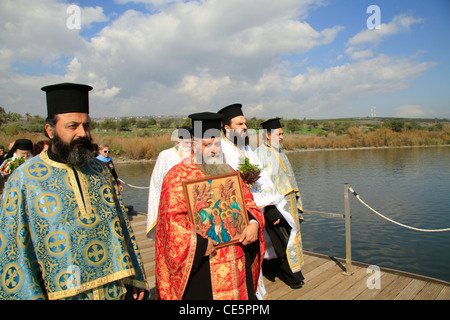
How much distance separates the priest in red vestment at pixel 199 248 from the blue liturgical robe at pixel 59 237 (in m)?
0.39

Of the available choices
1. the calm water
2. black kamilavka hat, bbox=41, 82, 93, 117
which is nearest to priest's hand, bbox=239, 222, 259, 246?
black kamilavka hat, bbox=41, 82, 93, 117

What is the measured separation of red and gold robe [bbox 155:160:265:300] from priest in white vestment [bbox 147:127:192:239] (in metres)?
1.44

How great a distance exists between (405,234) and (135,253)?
436 inches

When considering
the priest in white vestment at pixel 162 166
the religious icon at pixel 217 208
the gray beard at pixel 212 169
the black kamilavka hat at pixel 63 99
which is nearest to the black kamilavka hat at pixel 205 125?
the gray beard at pixel 212 169

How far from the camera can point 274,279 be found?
497 cm

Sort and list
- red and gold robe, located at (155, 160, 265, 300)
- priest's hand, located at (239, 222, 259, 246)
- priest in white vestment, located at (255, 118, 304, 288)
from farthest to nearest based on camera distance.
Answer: priest in white vestment, located at (255, 118, 304, 288), priest's hand, located at (239, 222, 259, 246), red and gold robe, located at (155, 160, 265, 300)

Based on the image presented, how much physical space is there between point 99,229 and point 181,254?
26.1 inches

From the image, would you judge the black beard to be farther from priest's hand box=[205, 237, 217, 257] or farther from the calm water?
the calm water

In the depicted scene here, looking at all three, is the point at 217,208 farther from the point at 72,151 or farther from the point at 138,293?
the point at 72,151

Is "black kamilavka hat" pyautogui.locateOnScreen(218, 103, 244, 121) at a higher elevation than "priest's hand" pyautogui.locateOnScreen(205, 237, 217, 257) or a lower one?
higher

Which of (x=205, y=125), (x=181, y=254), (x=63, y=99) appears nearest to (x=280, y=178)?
(x=205, y=125)

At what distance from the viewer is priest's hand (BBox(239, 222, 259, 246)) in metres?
2.71

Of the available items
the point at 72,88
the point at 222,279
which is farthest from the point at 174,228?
the point at 72,88
